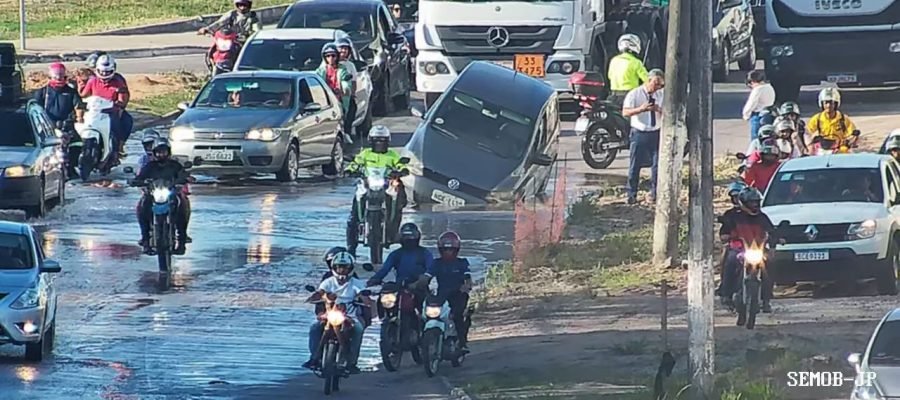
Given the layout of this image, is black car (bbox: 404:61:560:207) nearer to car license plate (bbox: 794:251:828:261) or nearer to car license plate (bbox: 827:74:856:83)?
car license plate (bbox: 794:251:828:261)

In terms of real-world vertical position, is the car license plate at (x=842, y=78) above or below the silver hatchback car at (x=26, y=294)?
below

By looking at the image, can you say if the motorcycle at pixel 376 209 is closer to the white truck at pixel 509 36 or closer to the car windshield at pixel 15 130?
the car windshield at pixel 15 130

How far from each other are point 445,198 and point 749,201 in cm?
761

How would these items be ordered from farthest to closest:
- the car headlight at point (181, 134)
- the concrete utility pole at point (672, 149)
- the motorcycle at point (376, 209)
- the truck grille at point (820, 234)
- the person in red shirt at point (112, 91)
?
the person in red shirt at point (112, 91), the car headlight at point (181, 134), the motorcycle at point (376, 209), the concrete utility pole at point (672, 149), the truck grille at point (820, 234)

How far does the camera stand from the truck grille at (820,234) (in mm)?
20047

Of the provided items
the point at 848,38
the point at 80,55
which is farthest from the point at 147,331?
the point at 80,55

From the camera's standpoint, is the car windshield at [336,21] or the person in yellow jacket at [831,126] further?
the car windshield at [336,21]

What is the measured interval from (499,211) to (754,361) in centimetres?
1011

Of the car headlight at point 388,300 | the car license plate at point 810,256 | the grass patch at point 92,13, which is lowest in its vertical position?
the grass patch at point 92,13

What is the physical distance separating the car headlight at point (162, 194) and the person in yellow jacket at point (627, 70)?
8.94 meters

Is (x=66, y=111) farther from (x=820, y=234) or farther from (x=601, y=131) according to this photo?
(x=820, y=234)

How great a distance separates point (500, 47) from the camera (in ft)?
107

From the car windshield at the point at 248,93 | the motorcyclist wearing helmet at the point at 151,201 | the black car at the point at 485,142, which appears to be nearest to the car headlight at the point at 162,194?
the motorcyclist wearing helmet at the point at 151,201

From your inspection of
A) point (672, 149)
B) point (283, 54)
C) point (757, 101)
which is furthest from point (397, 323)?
point (283, 54)
